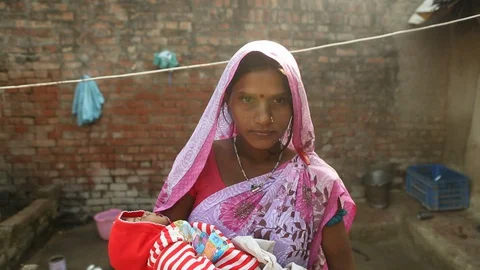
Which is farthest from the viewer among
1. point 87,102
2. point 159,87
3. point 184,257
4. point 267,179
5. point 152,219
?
point 159,87

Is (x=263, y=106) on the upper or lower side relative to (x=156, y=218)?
upper

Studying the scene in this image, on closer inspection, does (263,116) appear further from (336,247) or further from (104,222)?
(104,222)

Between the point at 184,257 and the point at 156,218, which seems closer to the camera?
the point at 184,257

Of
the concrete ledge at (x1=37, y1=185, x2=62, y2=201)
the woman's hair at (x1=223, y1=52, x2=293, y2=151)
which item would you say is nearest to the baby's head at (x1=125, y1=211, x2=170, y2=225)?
the woman's hair at (x1=223, y1=52, x2=293, y2=151)

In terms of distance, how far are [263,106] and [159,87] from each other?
3375mm

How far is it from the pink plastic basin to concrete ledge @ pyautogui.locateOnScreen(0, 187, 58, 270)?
1.77 ft

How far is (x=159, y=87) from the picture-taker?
435 centimetres

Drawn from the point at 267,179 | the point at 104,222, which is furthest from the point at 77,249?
the point at 267,179

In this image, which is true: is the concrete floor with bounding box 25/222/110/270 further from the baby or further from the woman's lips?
the woman's lips

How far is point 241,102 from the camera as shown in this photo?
4.01 ft

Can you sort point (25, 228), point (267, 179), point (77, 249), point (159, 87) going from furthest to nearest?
point (159, 87) < point (77, 249) < point (25, 228) < point (267, 179)

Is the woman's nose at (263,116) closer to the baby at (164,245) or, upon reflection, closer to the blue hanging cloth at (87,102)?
the baby at (164,245)

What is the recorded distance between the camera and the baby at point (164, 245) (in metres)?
1.04

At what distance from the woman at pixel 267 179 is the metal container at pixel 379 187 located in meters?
3.42
